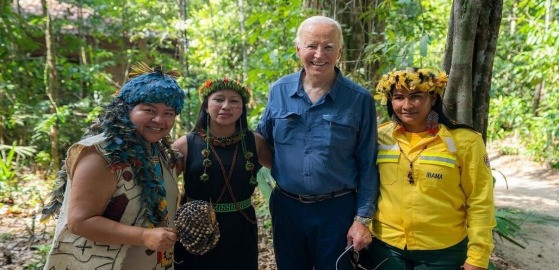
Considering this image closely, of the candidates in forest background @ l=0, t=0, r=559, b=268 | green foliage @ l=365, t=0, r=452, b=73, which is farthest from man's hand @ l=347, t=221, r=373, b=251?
green foliage @ l=365, t=0, r=452, b=73

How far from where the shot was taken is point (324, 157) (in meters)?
2.38

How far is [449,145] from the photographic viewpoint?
7.09 ft

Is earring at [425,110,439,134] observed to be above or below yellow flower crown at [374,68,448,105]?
below

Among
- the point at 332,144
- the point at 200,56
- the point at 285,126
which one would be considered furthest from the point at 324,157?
the point at 200,56

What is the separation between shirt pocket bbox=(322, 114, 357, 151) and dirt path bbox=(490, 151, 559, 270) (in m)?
1.95

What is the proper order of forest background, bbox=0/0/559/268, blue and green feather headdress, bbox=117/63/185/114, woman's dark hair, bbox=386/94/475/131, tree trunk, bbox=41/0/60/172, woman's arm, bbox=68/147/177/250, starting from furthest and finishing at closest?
1. tree trunk, bbox=41/0/60/172
2. forest background, bbox=0/0/559/268
3. woman's dark hair, bbox=386/94/475/131
4. blue and green feather headdress, bbox=117/63/185/114
5. woman's arm, bbox=68/147/177/250

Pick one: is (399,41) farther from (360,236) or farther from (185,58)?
(185,58)

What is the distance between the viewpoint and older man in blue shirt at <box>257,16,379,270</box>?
2377 mm

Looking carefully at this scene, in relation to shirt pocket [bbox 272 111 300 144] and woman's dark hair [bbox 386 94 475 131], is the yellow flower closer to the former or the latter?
shirt pocket [bbox 272 111 300 144]

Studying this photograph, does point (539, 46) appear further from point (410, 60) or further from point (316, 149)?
point (316, 149)

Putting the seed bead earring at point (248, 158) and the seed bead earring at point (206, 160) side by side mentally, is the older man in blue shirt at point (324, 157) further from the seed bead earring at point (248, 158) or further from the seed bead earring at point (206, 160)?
the seed bead earring at point (206, 160)

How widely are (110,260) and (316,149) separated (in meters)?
1.19

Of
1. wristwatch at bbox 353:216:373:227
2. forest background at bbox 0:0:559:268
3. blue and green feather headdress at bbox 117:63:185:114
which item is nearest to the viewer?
blue and green feather headdress at bbox 117:63:185:114

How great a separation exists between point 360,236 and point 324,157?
1.55ft
